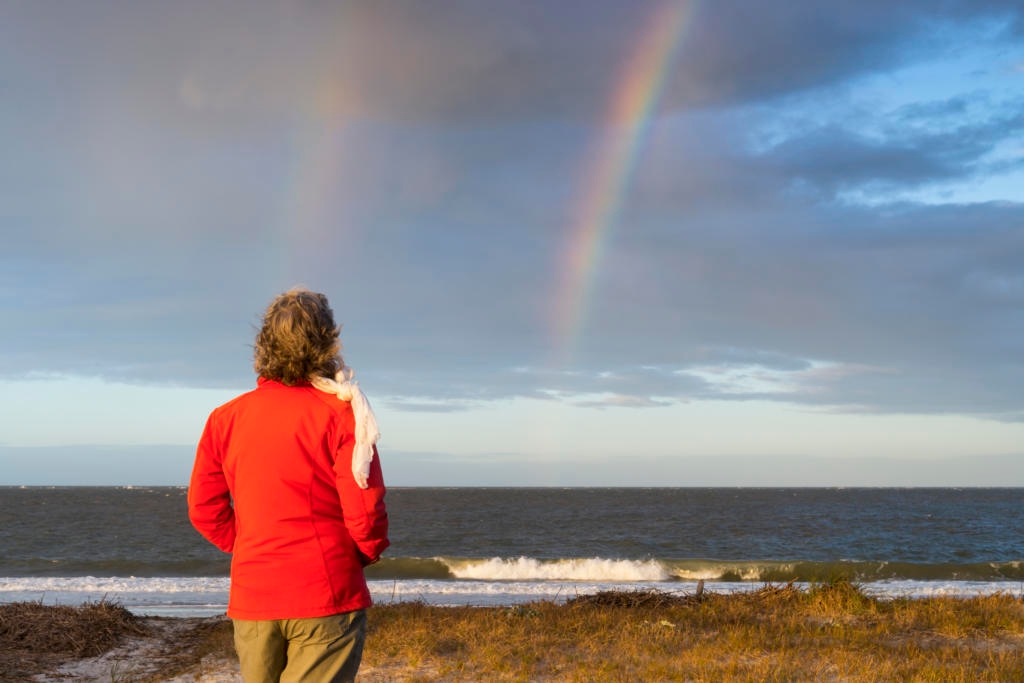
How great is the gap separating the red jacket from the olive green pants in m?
0.05

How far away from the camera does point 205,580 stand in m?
22.6

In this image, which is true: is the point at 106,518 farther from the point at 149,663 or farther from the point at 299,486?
the point at 299,486

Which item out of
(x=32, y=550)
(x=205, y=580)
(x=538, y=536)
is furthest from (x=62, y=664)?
(x=538, y=536)

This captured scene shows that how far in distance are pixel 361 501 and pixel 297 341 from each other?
652mm

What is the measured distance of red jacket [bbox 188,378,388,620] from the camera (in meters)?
3.05

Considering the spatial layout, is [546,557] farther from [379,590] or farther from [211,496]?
[211,496]

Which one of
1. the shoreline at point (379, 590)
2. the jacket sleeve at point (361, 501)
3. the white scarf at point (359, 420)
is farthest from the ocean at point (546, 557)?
the white scarf at point (359, 420)

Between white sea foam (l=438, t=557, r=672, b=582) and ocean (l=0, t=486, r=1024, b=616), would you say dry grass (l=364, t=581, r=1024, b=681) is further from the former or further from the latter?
white sea foam (l=438, t=557, r=672, b=582)

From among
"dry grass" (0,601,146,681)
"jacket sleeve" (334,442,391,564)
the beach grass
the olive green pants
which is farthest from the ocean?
"jacket sleeve" (334,442,391,564)

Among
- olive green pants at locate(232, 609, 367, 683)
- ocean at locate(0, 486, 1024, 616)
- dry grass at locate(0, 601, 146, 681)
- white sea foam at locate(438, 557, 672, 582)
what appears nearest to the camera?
olive green pants at locate(232, 609, 367, 683)

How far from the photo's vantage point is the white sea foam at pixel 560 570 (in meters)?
27.9

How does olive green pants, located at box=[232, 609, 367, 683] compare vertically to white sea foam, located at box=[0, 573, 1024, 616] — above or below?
above

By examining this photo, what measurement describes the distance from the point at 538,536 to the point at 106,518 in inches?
1175

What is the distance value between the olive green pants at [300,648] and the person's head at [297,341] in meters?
0.91
